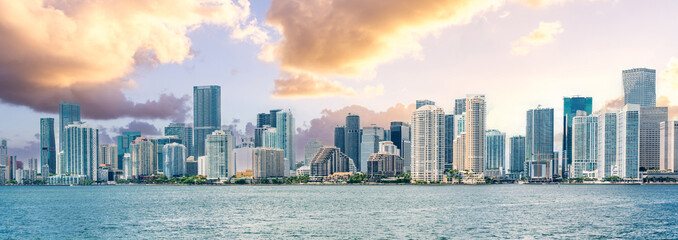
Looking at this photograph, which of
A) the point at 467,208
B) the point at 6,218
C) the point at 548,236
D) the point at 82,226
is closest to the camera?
the point at 548,236

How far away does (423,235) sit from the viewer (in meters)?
90.1

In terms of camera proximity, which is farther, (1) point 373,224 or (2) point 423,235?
(1) point 373,224

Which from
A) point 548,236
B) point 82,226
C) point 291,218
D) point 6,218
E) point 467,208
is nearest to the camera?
point 548,236

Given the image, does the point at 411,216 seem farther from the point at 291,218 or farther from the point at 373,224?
the point at 291,218

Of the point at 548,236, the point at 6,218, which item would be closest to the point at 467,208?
the point at 548,236

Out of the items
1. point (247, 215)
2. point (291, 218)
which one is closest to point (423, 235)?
point (291, 218)

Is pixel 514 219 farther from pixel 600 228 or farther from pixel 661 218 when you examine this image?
pixel 661 218

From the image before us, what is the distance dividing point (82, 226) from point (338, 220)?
1812 inches

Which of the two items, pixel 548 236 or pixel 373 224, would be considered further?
pixel 373 224

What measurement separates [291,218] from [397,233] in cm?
2989

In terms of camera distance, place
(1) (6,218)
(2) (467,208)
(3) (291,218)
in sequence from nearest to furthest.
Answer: (3) (291,218) < (1) (6,218) < (2) (467,208)

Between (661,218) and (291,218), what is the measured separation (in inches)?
2829

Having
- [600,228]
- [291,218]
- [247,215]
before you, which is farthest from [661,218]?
[247,215]

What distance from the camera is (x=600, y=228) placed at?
325ft
